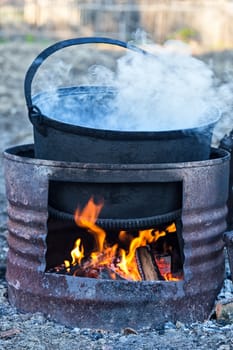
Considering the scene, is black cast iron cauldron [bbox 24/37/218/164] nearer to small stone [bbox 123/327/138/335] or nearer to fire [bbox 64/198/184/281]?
fire [bbox 64/198/184/281]

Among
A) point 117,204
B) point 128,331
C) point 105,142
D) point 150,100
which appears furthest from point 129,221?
point 150,100

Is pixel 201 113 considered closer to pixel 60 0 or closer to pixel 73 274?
pixel 73 274

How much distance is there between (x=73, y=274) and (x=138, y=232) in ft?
1.37

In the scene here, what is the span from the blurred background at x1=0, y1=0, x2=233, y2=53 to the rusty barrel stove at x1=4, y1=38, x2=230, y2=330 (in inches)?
536

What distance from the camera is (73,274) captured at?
3.72 meters

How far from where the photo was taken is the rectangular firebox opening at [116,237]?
354 centimetres

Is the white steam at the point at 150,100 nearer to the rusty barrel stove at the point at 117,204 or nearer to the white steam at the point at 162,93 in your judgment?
the white steam at the point at 162,93

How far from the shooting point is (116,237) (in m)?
3.92

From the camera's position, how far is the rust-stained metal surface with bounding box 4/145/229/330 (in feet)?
11.5

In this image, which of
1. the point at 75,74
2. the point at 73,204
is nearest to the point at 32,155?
the point at 73,204

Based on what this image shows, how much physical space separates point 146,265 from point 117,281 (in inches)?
11.2

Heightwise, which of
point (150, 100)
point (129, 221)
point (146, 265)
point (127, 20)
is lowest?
point (127, 20)

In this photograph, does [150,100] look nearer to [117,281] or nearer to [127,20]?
[117,281]

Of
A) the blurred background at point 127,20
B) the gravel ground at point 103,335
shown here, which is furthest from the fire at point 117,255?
the blurred background at point 127,20
